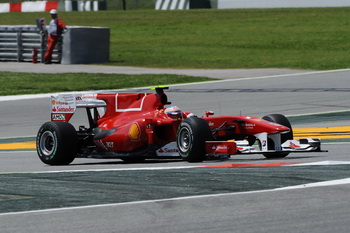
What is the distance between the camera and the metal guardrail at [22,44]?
1321 inches

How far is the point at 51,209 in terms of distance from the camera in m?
7.58

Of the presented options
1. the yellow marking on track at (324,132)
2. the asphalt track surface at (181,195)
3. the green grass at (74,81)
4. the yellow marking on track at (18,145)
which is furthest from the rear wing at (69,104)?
the green grass at (74,81)

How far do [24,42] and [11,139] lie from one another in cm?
1758

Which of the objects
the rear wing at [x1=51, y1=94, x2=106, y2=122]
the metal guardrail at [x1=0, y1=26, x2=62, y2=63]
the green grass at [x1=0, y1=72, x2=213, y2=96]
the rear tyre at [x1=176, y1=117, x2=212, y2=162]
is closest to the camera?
the rear tyre at [x1=176, y1=117, x2=212, y2=162]

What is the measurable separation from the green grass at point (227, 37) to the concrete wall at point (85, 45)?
64 cm

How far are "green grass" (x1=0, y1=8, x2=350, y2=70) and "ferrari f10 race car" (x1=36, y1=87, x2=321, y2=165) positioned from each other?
17.3m

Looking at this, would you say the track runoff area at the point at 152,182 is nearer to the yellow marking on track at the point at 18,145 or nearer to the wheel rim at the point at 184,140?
the wheel rim at the point at 184,140

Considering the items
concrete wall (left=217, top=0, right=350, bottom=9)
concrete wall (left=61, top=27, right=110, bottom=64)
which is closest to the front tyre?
concrete wall (left=61, top=27, right=110, bottom=64)

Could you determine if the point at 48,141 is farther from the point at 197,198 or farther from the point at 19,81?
the point at 19,81

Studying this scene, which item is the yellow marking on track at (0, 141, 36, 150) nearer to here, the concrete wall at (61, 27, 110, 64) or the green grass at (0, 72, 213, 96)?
the green grass at (0, 72, 213, 96)

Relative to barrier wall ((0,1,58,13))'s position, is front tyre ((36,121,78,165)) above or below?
below

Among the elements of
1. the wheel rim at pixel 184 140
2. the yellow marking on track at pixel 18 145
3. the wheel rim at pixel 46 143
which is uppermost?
the wheel rim at pixel 184 140

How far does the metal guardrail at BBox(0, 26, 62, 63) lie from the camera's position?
110ft

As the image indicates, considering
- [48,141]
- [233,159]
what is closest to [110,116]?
[48,141]
